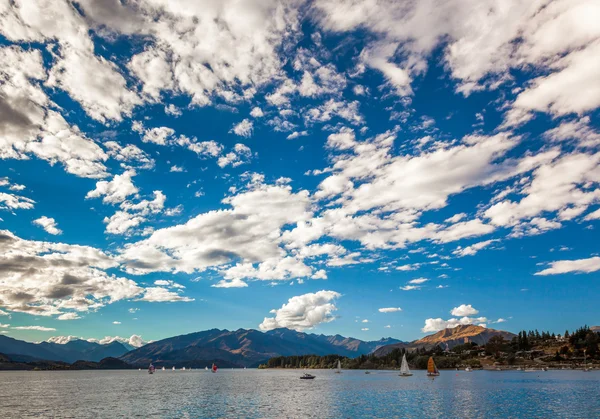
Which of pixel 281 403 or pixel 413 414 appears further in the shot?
pixel 281 403

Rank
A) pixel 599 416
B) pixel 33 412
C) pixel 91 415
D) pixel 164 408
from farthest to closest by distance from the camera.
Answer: pixel 164 408, pixel 33 412, pixel 91 415, pixel 599 416

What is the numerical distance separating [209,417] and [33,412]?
51966 millimetres

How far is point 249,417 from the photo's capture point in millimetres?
102062

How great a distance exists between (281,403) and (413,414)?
47783 millimetres

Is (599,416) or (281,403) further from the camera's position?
(281,403)

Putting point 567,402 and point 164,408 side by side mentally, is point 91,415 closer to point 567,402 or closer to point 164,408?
point 164,408

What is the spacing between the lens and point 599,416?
322 feet

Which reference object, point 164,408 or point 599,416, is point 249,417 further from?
point 599,416

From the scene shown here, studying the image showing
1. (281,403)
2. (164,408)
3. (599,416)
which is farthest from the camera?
(281,403)

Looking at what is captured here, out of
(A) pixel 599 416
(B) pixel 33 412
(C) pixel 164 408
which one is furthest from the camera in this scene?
(C) pixel 164 408

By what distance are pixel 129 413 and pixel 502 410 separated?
333 ft

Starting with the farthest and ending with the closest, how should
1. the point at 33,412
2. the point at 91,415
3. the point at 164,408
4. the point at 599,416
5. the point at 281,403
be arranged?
the point at 281,403
the point at 164,408
the point at 33,412
the point at 91,415
the point at 599,416

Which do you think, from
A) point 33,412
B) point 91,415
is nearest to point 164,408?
point 91,415

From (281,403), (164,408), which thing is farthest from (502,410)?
(164,408)
